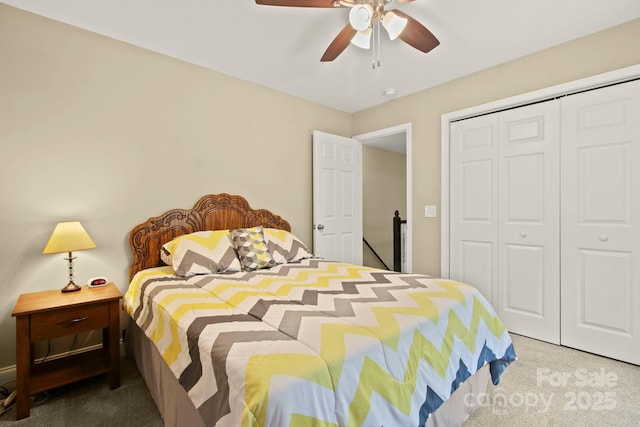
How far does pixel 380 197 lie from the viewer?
520 centimetres

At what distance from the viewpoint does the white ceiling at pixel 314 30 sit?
2.06 meters

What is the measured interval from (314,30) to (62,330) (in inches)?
102

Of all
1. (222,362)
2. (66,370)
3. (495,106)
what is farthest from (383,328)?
(495,106)

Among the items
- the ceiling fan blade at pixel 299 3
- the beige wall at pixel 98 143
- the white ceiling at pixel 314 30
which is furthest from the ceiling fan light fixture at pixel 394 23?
the beige wall at pixel 98 143

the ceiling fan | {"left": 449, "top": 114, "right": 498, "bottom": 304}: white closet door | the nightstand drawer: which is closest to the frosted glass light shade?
the nightstand drawer

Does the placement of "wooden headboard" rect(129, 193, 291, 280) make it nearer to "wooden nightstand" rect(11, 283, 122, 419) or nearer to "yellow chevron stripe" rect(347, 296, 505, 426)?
"wooden nightstand" rect(11, 283, 122, 419)

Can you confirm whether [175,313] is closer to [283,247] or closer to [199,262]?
[199,262]

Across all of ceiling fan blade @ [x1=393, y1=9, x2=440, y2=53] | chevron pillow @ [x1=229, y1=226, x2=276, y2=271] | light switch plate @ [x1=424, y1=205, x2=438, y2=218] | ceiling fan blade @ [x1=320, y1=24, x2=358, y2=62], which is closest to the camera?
ceiling fan blade @ [x1=393, y1=9, x2=440, y2=53]

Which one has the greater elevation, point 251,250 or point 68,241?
point 68,241

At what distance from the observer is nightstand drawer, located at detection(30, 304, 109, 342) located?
1.73m

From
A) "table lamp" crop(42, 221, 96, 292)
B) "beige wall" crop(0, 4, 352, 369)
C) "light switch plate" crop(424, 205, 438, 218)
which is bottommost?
"table lamp" crop(42, 221, 96, 292)

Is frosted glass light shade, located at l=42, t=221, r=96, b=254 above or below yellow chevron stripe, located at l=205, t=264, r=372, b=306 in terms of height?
above

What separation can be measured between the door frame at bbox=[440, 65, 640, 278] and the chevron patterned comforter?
1.45 meters

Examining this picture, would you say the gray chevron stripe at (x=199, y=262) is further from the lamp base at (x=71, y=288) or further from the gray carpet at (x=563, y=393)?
the gray carpet at (x=563, y=393)
